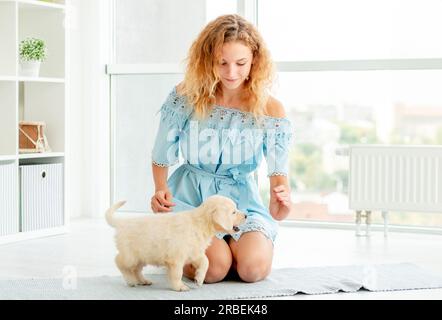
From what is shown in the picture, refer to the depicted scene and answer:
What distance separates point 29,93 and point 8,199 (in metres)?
0.71

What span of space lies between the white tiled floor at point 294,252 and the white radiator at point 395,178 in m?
0.17

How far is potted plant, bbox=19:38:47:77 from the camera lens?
421 cm

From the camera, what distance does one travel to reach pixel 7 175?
3996 mm

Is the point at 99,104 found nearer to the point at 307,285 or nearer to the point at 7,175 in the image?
the point at 7,175

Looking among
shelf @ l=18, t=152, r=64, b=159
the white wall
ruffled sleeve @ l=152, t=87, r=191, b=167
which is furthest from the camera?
the white wall

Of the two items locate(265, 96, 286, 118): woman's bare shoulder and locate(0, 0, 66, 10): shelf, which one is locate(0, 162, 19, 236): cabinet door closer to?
locate(0, 0, 66, 10): shelf

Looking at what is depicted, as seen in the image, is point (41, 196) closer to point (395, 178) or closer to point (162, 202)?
point (162, 202)

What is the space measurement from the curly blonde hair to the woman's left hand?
1.06 ft

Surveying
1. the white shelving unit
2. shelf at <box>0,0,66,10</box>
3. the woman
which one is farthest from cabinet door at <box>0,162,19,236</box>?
the woman

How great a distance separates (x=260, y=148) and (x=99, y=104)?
234 centimetres

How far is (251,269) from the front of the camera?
2867mm

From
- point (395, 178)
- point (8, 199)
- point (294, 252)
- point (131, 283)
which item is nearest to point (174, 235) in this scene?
point (131, 283)

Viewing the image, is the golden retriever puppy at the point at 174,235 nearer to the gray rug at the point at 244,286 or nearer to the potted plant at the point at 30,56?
the gray rug at the point at 244,286
